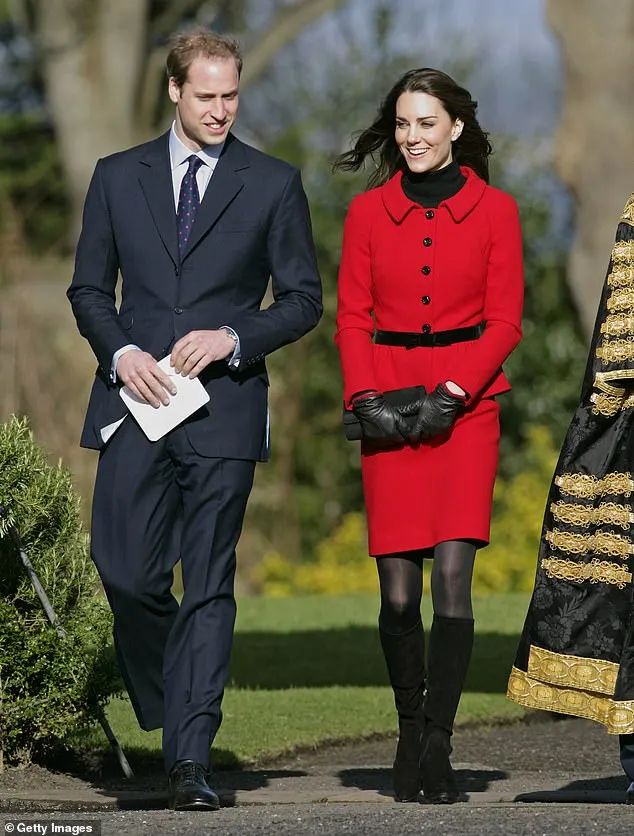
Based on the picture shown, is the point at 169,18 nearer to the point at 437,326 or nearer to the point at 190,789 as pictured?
the point at 437,326

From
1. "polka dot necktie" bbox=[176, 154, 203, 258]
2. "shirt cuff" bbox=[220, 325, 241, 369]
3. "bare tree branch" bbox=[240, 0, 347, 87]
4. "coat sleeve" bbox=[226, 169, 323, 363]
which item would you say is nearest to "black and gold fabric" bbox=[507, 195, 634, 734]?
"coat sleeve" bbox=[226, 169, 323, 363]

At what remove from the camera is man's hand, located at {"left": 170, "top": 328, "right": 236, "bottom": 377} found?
18.0ft

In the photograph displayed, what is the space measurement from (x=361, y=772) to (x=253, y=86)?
17215 mm

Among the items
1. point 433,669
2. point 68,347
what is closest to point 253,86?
point 68,347

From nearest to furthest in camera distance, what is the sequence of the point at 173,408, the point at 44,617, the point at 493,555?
the point at 173,408 → the point at 44,617 → the point at 493,555

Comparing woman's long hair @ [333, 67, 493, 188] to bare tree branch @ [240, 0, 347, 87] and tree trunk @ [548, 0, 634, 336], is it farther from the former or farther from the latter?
bare tree branch @ [240, 0, 347, 87]

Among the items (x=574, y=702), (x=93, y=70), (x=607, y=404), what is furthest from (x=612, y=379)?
(x=93, y=70)

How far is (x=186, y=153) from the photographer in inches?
229

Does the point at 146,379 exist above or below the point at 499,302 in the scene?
below

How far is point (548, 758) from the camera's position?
7.43 m

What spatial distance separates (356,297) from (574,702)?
4.92 feet

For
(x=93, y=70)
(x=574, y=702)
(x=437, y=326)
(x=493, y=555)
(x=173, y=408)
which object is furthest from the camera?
(x=93, y=70)

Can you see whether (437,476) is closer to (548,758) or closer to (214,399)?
(214,399)

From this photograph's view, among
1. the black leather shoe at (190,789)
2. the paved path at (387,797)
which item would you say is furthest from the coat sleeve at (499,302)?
the black leather shoe at (190,789)
